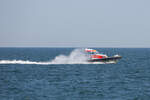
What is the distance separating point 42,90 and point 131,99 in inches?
394

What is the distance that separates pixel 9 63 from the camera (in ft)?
251

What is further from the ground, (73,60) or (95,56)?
(95,56)

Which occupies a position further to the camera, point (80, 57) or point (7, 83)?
point (80, 57)

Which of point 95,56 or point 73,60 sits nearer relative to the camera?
point 95,56

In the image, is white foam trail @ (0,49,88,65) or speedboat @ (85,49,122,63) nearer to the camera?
speedboat @ (85,49,122,63)

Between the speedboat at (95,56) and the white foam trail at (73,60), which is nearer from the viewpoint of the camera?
the speedboat at (95,56)

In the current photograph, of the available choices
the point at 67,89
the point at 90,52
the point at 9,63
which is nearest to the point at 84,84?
the point at 67,89

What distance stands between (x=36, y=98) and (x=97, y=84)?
37.2 feet

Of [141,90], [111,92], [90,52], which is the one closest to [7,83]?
[111,92]

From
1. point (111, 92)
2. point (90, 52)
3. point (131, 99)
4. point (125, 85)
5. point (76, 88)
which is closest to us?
point (131, 99)

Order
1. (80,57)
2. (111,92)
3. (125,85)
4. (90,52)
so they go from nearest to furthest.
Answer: (111,92) → (125,85) → (90,52) → (80,57)

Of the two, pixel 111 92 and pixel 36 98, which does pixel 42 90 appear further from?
pixel 111 92

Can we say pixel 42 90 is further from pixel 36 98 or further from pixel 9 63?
pixel 9 63

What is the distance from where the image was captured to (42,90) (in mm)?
35969
